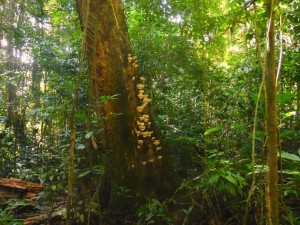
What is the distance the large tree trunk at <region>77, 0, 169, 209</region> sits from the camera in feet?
12.8

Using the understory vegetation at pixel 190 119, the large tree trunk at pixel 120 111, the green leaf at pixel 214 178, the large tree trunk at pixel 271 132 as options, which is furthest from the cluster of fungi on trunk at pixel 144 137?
the large tree trunk at pixel 271 132

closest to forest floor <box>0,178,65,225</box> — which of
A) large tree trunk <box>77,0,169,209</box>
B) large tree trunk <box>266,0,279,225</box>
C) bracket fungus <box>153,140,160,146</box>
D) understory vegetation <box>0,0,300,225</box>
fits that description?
understory vegetation <box>0,0,300,225</box>

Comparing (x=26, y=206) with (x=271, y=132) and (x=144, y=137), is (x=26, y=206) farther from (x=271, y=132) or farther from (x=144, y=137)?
(x=271, y=132)

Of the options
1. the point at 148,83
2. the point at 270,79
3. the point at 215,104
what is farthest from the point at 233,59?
the point at 270,79

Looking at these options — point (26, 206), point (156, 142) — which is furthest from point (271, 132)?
point (26, 206)

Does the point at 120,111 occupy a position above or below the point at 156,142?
above

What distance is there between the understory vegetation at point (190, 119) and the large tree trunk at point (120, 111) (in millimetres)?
130

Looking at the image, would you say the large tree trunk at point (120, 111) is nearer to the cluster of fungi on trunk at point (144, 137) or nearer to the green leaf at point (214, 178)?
the cluster of fungi on trunk at point (144, 137)

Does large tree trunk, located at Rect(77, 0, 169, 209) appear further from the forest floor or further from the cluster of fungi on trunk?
the forest floor

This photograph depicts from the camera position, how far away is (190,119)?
5531mm

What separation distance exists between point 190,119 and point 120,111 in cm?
186

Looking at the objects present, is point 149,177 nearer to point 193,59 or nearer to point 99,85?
point 99,85

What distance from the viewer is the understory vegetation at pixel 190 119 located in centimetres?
281

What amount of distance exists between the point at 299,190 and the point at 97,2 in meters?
3.20
